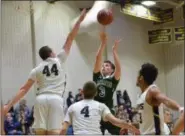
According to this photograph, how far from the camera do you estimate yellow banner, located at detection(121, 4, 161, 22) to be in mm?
11656

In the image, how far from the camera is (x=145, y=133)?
325 cm

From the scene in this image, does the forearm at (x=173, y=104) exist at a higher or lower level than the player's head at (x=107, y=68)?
lower

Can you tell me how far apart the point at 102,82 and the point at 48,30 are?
595cm

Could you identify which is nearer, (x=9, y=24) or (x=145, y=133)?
(x=145, y=133)

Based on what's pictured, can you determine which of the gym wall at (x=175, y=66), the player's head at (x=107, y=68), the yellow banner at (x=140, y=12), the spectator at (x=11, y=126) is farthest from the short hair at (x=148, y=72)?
the gym wall at (x=175, y=66)

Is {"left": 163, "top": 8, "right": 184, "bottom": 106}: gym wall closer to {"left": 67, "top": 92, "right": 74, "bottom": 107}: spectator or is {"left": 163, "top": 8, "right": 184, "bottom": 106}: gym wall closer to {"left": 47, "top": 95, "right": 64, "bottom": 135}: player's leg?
{"left": 67, "top": 92, "right": 74, "bottom": 107}: spectator

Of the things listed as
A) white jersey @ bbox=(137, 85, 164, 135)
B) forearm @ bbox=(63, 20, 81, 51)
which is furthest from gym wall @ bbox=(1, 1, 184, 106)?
white jersey @ bbox=(137, 85, 164, 135)

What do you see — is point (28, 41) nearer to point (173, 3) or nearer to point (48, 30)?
point (48, 30)

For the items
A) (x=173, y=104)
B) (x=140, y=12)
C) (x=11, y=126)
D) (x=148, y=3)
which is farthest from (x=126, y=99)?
(x=173, y=104)

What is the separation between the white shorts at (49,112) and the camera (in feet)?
15.5

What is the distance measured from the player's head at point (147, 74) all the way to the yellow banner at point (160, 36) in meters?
9.98

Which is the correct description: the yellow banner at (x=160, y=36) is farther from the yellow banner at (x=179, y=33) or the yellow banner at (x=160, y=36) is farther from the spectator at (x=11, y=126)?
the spectator at (x=11, y=126)

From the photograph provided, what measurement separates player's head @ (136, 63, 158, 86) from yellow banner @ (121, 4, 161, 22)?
8.54m

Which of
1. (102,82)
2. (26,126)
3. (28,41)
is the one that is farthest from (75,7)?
(102,82)
